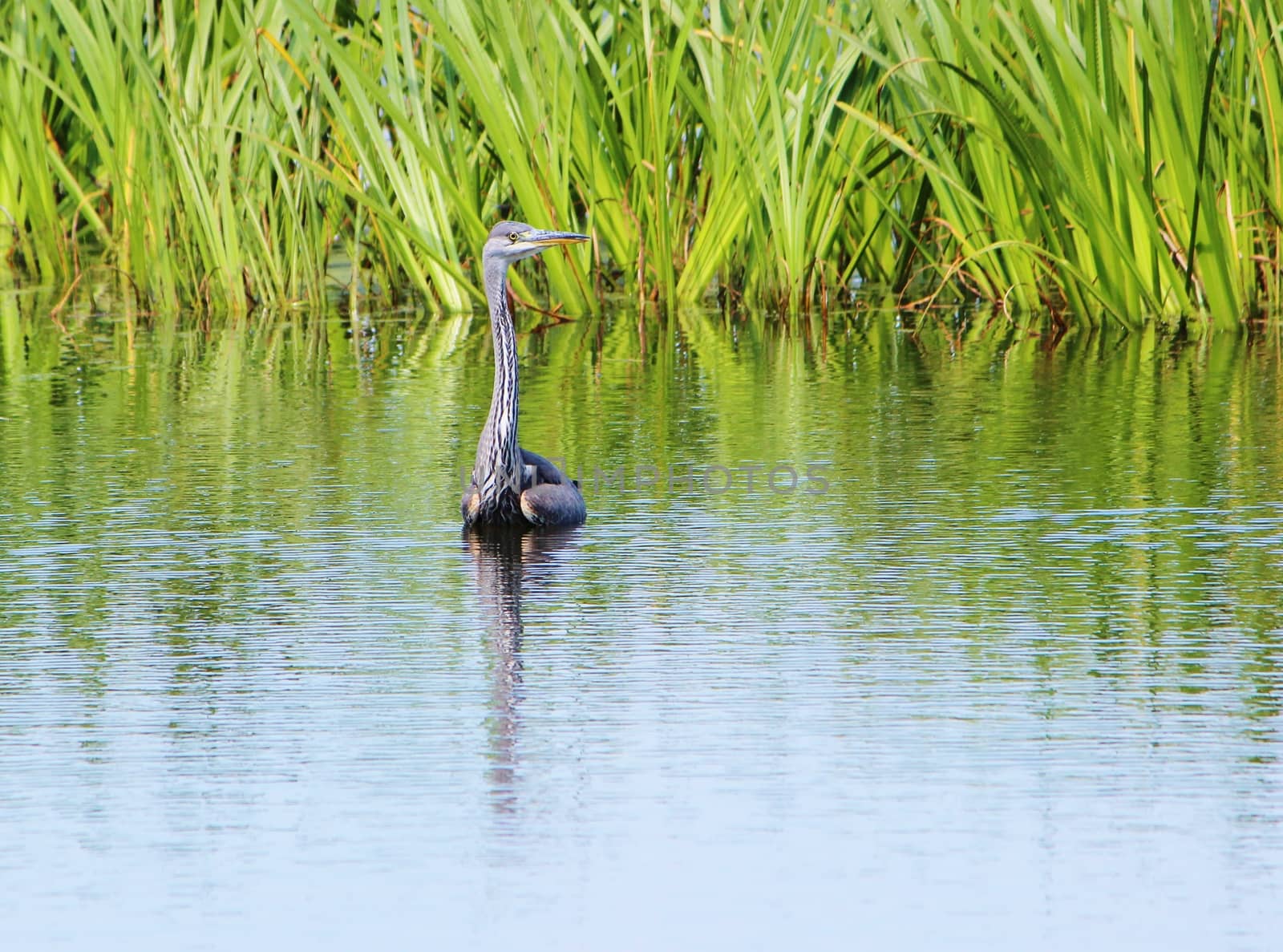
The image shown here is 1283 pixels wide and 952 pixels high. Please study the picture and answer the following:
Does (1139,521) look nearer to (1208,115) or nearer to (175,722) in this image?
(175,722)

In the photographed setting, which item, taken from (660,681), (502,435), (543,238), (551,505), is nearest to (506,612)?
(660,681)

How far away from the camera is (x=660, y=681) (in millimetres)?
4254

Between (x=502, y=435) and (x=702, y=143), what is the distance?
576 centimetres

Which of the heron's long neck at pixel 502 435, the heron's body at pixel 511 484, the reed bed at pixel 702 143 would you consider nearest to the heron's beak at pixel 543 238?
the heron's body at pixel 511 484

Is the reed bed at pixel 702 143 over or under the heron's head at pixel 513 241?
over

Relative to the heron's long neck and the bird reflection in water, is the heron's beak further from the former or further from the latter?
the bird reflection in water

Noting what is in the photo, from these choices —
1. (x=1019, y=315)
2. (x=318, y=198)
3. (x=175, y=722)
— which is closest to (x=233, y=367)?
(x=318, y=198)

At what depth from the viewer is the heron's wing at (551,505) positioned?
6.06m

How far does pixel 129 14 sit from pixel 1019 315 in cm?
488

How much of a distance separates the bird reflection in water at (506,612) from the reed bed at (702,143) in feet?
13.5

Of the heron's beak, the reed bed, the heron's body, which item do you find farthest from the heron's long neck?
the reed bed

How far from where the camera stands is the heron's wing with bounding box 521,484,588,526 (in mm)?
6059

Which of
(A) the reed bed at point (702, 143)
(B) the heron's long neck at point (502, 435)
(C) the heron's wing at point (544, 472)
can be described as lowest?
(C) the heron's wing at point (544, 472)

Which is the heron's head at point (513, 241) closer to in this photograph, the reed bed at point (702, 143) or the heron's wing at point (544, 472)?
the heron's wing at point (544, 472)
